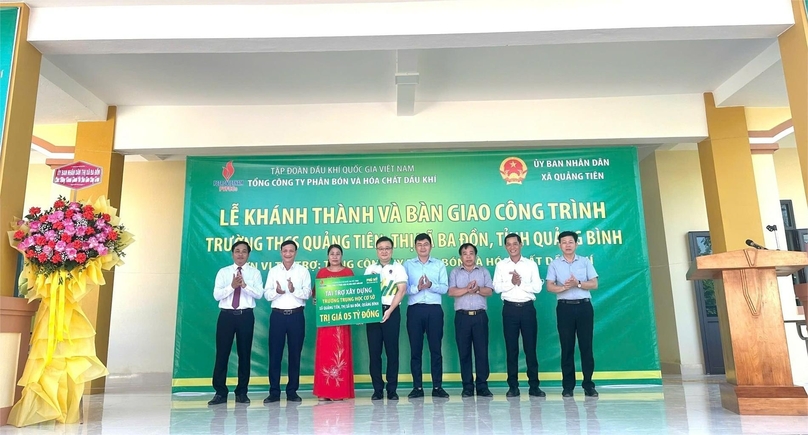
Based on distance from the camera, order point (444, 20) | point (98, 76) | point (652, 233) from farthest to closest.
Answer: point (652, 233)
point (98, 76)
point (444, 20)

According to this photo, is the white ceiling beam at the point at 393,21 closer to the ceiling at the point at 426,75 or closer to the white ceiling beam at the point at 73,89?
the ceiling at the point at 426,75

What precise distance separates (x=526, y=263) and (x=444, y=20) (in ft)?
6.76

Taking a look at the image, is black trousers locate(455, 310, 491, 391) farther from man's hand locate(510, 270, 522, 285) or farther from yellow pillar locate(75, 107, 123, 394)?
yellow pillar locate(75, 107, 123, 394)

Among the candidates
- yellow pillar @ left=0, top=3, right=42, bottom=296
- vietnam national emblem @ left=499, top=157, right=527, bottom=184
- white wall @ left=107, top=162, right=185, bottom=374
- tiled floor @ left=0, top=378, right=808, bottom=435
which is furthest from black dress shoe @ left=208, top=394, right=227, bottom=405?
vietnam national emblem @ left=499, top=157, right=527, bottom=184

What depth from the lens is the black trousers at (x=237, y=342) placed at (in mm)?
4391

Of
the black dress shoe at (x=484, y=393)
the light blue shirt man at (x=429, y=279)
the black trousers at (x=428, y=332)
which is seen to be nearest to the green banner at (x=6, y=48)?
the light blue shirt man at (x=429, y=279)

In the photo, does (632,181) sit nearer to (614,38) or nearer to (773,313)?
(614,38)

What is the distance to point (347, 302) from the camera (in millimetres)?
4328

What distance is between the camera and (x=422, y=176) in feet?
18.2

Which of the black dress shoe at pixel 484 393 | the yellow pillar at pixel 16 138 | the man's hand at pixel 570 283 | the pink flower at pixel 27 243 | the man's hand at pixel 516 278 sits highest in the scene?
the yellow pillar at pixel 16 138

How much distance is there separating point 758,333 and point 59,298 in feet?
13.4

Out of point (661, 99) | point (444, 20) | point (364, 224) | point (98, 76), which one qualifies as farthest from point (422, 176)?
point (98, 76)

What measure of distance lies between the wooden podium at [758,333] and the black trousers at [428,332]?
2.00 metres

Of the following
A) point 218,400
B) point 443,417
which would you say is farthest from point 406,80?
point 218,400
